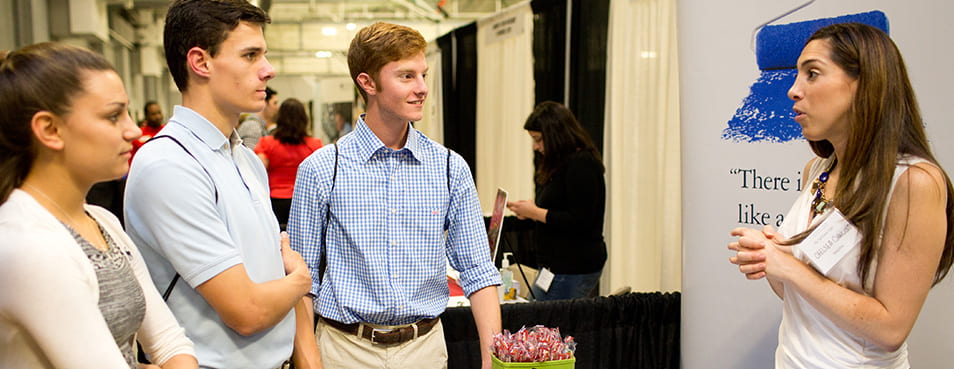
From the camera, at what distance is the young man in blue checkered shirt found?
1.70 metres

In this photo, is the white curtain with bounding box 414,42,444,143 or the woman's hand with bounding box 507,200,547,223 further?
the white curtain with bounding box 414,42,444,143

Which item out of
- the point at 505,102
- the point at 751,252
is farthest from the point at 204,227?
the point at 505,102

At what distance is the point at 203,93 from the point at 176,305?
42cm

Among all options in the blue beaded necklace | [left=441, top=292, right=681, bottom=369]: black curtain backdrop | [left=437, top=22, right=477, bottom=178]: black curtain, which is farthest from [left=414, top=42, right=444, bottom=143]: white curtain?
the blue beaded necklace

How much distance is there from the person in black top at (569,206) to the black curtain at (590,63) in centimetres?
106

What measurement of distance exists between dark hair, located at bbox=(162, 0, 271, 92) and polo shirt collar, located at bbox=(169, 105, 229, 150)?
73 millimetres

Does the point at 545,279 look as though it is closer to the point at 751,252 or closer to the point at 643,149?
the point at 643,149

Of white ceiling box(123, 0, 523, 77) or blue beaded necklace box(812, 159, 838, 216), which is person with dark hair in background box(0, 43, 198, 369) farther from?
white ceiling box(123, 0, 523, 77)

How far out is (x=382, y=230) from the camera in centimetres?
171

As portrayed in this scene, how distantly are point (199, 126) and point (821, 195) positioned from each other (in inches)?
53.4

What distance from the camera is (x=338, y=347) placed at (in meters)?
1.73

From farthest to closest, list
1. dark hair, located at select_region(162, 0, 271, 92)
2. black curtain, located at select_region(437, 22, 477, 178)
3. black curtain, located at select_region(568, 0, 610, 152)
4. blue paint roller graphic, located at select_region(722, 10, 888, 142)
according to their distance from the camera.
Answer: black curtain, located at select_region(437, 22, 477, 178) < black curtain, located at select_region(568, 0, 610, 152) < blue paint roller graphic, located at select_region(722, 10, 888, 142) < dark hair, located at select_region(162, 0, 271, 92)

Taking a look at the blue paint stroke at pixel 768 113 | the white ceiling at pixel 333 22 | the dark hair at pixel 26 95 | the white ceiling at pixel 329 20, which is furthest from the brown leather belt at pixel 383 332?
the white ceiling at pixel 333 22

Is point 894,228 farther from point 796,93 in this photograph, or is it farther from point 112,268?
point 112,268
